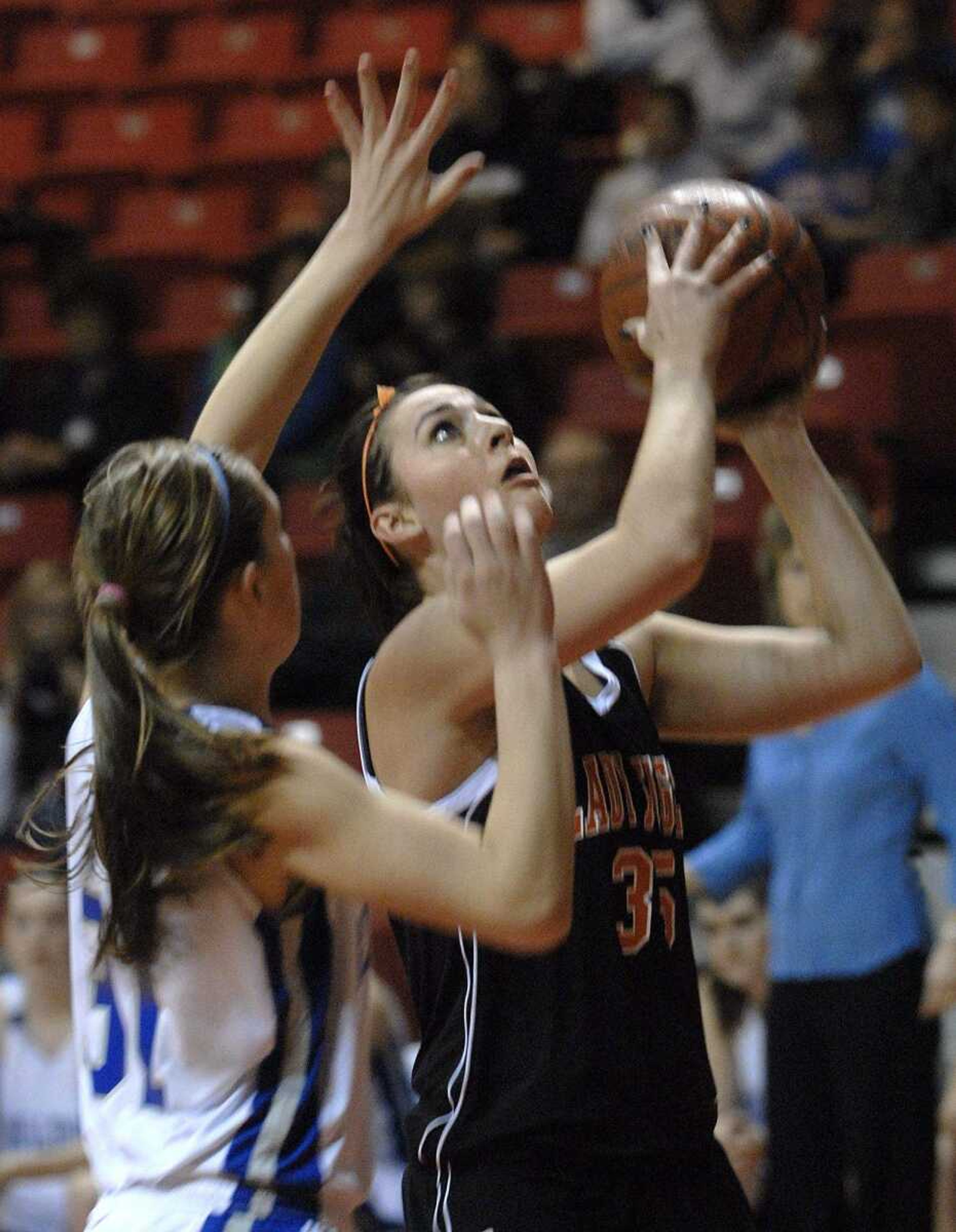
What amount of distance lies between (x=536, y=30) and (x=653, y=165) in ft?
6.76

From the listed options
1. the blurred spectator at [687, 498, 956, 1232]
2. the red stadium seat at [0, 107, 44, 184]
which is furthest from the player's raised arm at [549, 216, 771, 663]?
the red stadium seat at [0, 107, 44, 184]

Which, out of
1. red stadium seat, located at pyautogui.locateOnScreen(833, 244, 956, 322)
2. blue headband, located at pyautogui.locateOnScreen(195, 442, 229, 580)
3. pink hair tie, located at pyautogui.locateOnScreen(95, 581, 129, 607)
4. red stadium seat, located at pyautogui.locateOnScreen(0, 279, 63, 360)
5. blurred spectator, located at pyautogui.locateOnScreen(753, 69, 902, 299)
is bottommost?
red stadium seat, located at pyautogui.locateOnScreen(0, 279, 63, 360)

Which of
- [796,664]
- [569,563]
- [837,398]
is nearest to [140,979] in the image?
[569,563]

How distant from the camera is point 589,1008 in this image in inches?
89.0

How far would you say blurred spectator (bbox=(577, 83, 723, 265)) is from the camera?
731 centimetres

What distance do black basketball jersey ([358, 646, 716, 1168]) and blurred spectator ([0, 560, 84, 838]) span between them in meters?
4.22

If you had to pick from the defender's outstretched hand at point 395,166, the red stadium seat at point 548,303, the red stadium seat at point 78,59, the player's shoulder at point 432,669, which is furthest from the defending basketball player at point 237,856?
the red stadium seat at point 78,59

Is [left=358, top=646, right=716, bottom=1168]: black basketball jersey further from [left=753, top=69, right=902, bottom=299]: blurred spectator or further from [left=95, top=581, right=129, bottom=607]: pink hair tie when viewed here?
[left=753, top=69, right=902, bottom=299]: blurred spectator

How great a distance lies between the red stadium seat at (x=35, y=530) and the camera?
7367 millimetres

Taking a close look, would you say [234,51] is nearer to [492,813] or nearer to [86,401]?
[86,401]

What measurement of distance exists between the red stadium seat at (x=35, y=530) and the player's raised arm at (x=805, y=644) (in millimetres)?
5093

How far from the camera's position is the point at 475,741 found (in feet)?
7.86

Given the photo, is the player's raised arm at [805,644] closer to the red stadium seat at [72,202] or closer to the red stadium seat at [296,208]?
the red stadium seat at [296,208]

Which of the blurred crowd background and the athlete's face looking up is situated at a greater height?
the athlete's face looking up
